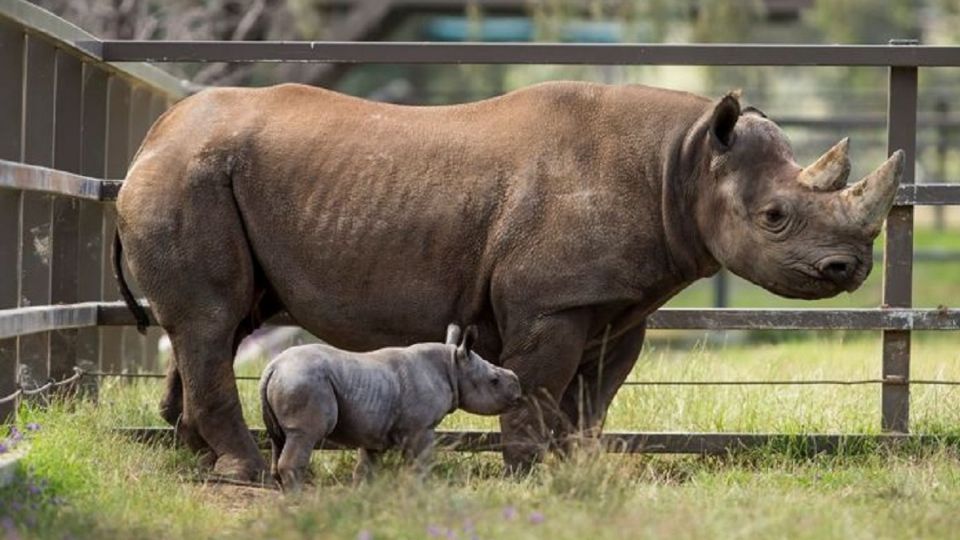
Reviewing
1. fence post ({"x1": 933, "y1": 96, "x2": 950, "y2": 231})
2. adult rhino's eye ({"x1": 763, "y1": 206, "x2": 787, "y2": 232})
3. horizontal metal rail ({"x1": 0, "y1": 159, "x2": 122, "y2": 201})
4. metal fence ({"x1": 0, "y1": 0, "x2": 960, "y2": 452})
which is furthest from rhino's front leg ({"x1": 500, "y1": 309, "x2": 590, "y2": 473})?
fence post ({"x1": 933, "y1": 96, "x2": 950, "y2": 231})

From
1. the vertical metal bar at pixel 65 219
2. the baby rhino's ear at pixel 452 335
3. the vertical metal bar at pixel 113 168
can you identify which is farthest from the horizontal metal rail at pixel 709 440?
the vertical metal bar at pixel 113 168

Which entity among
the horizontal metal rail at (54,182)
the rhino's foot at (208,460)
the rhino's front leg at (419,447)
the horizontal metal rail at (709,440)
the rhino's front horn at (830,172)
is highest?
the rhino's front horn at (830,172)

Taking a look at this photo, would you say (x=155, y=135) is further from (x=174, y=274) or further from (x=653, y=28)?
(x=653, y=28)

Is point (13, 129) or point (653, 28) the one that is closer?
point (13, 129)

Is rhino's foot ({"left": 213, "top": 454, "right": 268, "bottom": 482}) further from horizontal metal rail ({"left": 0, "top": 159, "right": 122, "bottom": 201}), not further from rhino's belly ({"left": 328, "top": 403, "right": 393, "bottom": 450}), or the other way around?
horizontal metal rail ({"left": 0, "top": 159, "right": 122, "bottom": 201})

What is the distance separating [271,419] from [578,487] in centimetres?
150

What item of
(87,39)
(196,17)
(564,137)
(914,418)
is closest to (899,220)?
(914,418)

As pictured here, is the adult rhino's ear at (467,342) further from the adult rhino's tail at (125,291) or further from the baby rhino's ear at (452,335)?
the adult rhino's tail at (125,291)

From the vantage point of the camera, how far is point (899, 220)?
8.62 m

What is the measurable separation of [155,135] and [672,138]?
2090 millimetres

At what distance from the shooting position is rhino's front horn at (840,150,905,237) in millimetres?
7418

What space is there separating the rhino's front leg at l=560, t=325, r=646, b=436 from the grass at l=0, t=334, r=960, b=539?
336mm

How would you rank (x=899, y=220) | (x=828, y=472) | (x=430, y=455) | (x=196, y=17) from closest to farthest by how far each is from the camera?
(x=430, y=455) < (x=828, y=472) < (x=899, y=220) < (x=196, y=17)

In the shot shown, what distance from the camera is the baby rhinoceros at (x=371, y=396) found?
275 inches
